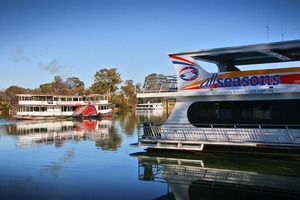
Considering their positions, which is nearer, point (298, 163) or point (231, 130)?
point (298, 163)

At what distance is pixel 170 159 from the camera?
14.9m

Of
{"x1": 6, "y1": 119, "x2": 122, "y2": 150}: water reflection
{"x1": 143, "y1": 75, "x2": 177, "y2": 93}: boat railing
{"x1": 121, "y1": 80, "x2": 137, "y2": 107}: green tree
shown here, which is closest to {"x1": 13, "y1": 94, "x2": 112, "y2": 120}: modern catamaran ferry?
{"x1": 6, "y1": 119, "x2": 122, "y2": 150}: water reflection

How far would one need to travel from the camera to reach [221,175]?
11.9 metres

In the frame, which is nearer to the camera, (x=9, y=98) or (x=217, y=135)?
(x=217, y=135)

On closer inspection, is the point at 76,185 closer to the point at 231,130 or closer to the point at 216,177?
the point at 216,177

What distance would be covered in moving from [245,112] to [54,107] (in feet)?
136

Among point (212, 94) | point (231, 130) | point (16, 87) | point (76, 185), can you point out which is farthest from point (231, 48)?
point (16, 87)

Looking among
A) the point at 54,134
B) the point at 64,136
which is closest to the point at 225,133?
the point at 64,136

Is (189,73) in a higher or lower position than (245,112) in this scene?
higher

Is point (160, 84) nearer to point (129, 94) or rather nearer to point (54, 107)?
point (54, 107)

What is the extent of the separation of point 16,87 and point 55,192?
83903mm

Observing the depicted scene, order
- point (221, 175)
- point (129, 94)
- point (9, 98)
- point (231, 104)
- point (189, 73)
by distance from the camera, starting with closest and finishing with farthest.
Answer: point (221, 175), point (231, 104), point (189, 73), point (9, 98), point (129, 94)

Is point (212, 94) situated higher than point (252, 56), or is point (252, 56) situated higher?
point (252, 56)

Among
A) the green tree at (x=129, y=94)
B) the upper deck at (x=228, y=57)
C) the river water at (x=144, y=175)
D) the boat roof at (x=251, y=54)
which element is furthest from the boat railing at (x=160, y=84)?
the green tree at (x=129, y=94)
